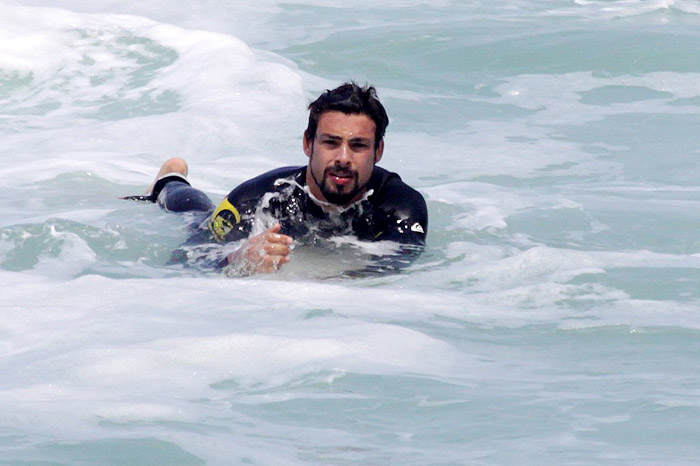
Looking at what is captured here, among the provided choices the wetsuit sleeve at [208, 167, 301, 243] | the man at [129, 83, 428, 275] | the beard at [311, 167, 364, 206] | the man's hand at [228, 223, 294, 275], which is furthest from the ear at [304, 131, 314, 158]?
the man's hand at [228, 223, 294, 275]

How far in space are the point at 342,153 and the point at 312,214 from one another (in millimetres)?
383

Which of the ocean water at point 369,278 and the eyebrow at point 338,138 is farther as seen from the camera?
the eyebrow at point 338,138

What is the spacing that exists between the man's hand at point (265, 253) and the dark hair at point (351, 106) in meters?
0.83

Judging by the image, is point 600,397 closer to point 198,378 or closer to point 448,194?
point 198,378

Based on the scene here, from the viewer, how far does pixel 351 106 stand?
18.7 feet

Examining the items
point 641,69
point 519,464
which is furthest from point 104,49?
point 519,464

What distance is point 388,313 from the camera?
453 cm

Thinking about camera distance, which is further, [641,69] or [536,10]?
[536,10]

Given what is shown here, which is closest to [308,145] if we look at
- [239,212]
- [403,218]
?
[239,212]

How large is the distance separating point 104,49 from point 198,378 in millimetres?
8688

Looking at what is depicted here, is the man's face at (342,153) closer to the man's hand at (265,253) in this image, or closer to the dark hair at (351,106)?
the dark hair at (351,106)

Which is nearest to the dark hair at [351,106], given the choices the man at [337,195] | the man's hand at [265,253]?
the man at [337,195]

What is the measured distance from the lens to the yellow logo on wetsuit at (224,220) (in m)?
5.78

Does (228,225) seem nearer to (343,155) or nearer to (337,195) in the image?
(337,195)
